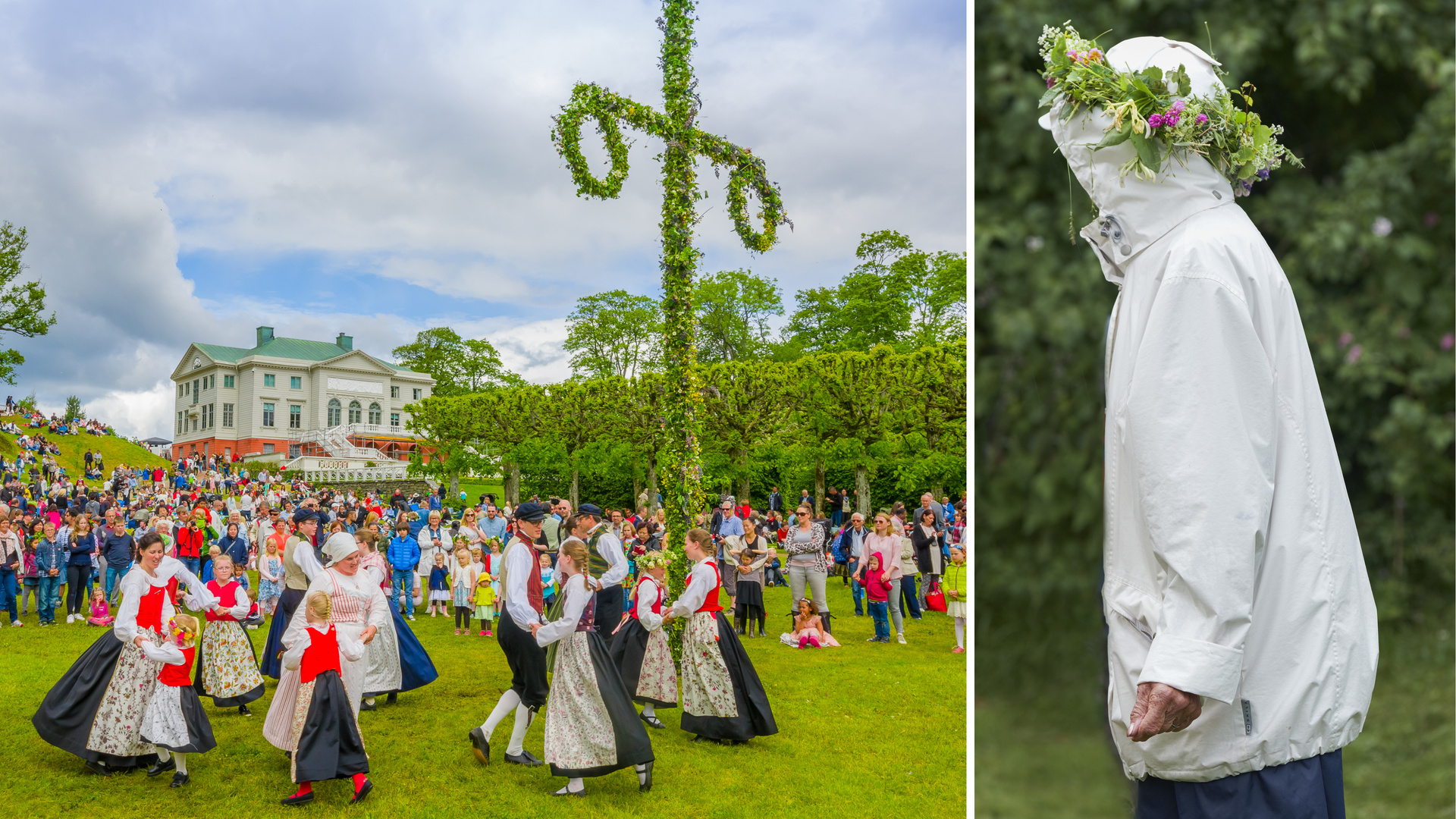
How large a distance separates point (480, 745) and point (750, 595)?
20.5 feet

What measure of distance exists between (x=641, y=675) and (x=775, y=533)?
13004 millimetres

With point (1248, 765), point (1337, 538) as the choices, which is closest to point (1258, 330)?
point (1337, 538)

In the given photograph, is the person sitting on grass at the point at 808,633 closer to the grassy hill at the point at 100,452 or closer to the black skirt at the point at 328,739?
the black skirt at the point at 328,739

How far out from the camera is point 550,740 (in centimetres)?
588

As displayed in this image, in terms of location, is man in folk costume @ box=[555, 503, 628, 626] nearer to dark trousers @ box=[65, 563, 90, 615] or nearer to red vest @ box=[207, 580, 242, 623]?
red vest @ box=[207, 580, 242, 623]

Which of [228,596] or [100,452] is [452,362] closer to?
[100,452]

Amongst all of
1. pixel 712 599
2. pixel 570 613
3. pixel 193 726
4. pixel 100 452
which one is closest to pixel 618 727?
pixel 570 613

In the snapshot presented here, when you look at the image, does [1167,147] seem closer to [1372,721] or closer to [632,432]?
[1372,721]

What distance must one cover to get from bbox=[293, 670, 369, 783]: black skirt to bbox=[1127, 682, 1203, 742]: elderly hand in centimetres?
544

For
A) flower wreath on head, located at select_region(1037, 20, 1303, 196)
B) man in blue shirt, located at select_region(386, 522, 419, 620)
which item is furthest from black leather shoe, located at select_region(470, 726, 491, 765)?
man in blue shirt, located at select_region(386, 522, 419, 620)

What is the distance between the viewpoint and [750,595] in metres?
12.5

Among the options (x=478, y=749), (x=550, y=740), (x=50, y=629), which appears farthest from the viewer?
(x=50, y=629)

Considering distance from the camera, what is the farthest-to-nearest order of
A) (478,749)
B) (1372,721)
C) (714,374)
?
(714,374) < (478,749) < (1372,721)

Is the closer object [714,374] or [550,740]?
[550,740]
